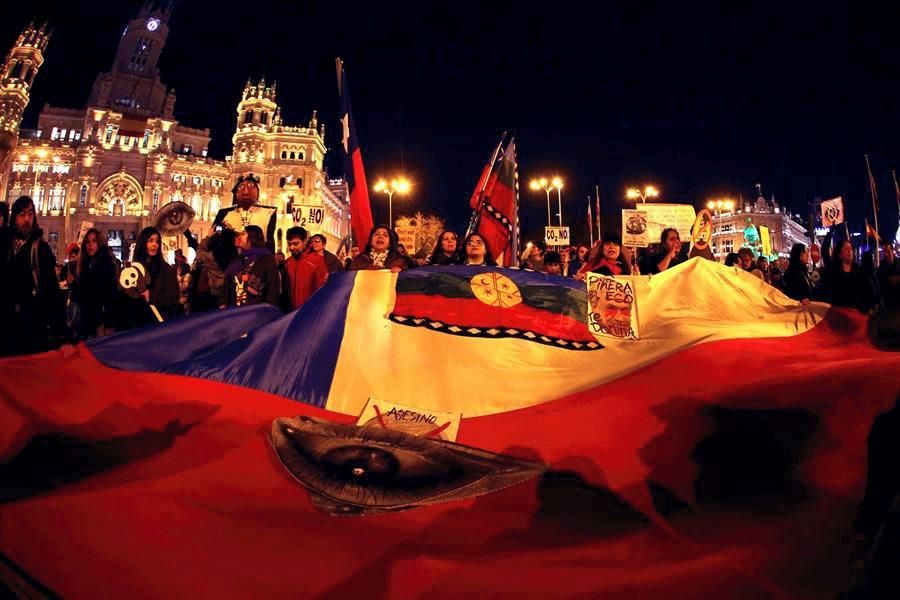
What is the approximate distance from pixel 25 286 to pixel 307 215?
5.41 metres

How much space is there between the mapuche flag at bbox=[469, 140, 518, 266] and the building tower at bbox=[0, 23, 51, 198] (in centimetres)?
8158

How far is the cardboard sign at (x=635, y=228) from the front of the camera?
10.8m

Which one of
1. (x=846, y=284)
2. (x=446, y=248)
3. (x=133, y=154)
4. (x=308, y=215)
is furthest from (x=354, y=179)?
(x=133, y=154)

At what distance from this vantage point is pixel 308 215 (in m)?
9.95

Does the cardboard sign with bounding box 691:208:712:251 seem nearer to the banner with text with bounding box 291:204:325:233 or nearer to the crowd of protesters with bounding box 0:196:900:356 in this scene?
the crowd of protesters with bounding box 0:196:900:356

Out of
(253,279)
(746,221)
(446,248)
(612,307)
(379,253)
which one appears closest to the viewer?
(612,307)

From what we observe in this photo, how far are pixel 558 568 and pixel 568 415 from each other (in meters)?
1.59

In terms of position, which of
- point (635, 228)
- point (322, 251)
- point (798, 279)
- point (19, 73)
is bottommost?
point (798, 279)

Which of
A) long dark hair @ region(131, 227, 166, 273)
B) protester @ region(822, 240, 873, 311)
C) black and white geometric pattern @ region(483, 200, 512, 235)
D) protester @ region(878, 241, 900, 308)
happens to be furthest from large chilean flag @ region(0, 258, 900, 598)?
protester @ region(878, 241, 900, 308)

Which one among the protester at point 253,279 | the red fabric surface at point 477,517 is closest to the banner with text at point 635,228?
the red fabric surface at point 477,517

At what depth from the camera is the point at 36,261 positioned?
5152mm

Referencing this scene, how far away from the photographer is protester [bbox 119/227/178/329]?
19.2 ft

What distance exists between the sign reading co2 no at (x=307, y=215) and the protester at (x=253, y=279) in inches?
170

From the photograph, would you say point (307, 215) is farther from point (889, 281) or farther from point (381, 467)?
point (889, 281)
